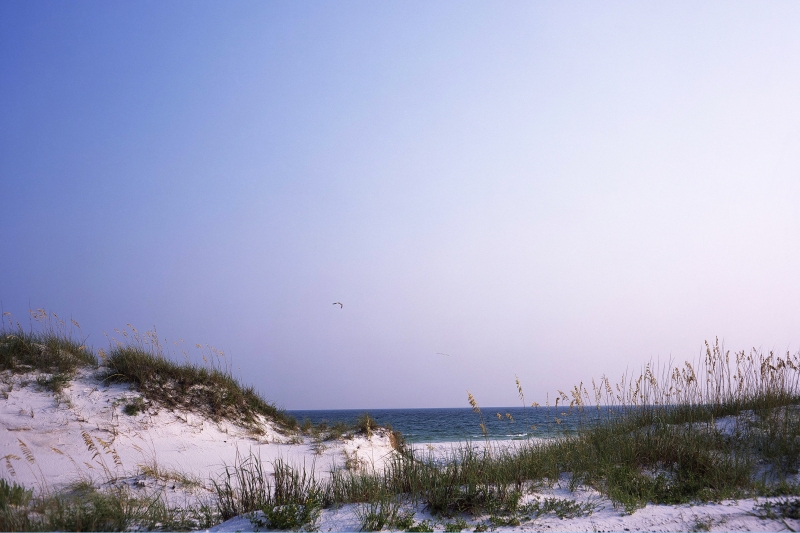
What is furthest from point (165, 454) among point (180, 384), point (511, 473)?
point (511, 473)

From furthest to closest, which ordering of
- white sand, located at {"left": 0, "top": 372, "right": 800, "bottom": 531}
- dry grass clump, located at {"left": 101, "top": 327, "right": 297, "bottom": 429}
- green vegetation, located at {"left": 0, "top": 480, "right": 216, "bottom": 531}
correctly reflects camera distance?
dry grass clump, located at {"left": 101, "top": 327, "right": 297, "bottom": 429}, white sand, located at {"left": 0, "top": 372, "right": 800, "bottom": 531}, green vegetation, located at {"left": 0, "top": 480, "right": 216, "bottom": 531}

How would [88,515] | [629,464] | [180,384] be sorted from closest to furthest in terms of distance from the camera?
1. [88,515]
2. [629,464]
3. [180,384]

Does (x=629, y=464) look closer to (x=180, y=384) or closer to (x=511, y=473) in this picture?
(x=511, y=473)

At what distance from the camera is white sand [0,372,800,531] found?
497cm

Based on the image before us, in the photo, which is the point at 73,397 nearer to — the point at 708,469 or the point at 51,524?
the point at 51,524

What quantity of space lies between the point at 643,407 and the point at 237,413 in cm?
877

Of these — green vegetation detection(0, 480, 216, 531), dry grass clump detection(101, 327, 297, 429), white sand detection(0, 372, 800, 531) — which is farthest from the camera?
dry grass clump detection(101, 327, 297, 429)

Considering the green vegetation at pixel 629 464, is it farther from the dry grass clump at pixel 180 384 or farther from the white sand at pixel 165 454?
the dry grass clump at pixel 180 384

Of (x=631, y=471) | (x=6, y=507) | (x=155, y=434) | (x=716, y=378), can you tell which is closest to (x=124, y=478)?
(x=155, y=434)

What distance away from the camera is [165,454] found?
897cm

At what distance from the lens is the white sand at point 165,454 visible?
4.97 metres

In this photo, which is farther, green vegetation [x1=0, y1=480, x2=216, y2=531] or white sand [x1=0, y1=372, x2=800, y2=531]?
white sand [x1=0, y1=372, x2=800, y2=531]

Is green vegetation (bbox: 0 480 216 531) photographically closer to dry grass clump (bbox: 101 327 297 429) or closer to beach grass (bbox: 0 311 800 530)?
beach grass (bbox: 0 311 800 530)

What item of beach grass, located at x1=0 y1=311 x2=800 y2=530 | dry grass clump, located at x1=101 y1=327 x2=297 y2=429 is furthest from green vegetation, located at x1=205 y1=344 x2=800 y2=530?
dry grass clump, located at x1=101 y1=327 x2=297 y2=429
